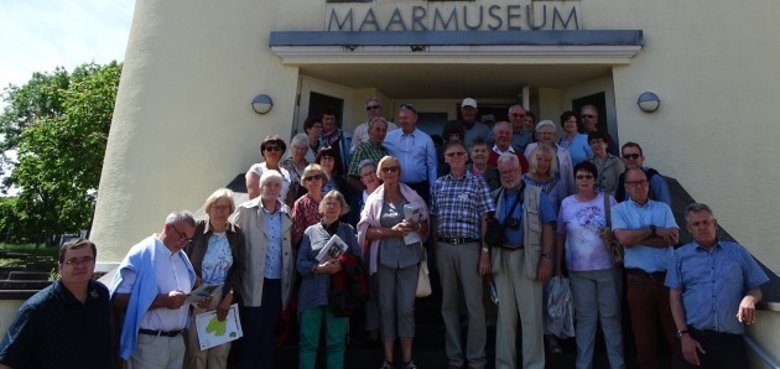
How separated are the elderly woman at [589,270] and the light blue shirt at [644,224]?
192mm

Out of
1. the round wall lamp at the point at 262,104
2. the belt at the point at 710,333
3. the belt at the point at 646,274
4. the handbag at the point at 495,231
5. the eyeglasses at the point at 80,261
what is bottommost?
the belt at the point at 710,333

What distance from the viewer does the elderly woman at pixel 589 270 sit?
13.9 ft

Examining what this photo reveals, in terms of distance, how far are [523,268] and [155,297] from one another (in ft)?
9.38

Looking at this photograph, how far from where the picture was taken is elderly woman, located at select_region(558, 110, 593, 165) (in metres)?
5.93

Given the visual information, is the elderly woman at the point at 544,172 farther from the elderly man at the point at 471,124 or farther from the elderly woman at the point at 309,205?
the elderly woman at the point at 309,205

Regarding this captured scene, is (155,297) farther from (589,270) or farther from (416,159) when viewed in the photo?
(589,270)

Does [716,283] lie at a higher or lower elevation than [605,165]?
lower

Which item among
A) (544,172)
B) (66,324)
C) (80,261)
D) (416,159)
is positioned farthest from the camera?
(416,159)

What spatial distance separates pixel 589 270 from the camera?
436 cm

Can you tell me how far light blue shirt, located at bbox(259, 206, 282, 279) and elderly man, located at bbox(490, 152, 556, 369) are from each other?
1828 millimetres

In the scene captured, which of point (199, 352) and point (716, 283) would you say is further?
point (199, 352)

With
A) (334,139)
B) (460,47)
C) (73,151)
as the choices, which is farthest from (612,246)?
(73,151)

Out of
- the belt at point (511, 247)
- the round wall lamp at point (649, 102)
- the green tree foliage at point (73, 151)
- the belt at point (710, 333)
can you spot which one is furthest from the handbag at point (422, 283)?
the green tree foliage at point (73, 151)

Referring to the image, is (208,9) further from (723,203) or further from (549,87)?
(723,203)
